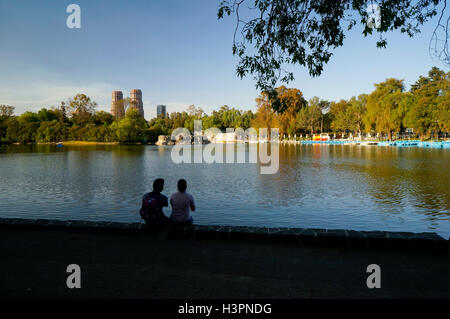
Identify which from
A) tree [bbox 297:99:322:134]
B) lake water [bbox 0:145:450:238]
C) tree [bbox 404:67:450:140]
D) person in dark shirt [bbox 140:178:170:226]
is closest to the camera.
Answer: person in dark shirt [bbox 140:178:170:226]

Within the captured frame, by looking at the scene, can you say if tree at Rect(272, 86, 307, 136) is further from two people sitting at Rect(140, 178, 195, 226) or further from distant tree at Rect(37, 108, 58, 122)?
two people sitting at Rect(140, 178, 195, 226)

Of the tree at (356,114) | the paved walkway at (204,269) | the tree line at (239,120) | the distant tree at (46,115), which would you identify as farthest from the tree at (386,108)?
the distant tree at (46,115)

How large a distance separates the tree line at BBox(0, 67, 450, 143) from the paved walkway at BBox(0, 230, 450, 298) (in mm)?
75473

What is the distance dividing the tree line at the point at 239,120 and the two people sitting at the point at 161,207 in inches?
2963

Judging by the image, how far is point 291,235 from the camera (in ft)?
20.5

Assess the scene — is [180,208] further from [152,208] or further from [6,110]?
[6,110]

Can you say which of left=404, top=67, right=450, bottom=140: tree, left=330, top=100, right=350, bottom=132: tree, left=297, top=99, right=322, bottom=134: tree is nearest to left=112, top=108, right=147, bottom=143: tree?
left=297, top=99, right=322, bottom=134: tree

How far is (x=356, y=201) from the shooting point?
15805mm

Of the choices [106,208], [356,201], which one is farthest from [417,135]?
[106,208]

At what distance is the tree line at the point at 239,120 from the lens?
77.5 m

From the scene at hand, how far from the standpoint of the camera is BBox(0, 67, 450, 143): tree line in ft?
254

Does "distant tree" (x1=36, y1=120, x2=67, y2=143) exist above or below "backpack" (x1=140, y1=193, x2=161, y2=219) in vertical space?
→ above

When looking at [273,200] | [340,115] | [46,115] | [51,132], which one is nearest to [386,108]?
[340,115]

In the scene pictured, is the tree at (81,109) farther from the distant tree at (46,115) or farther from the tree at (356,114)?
the tree at (356,114)
